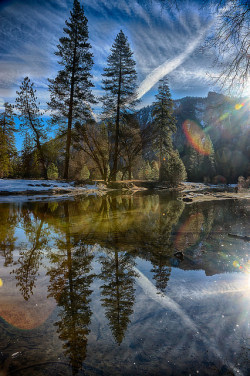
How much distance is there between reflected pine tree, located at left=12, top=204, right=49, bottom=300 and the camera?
8.44ft

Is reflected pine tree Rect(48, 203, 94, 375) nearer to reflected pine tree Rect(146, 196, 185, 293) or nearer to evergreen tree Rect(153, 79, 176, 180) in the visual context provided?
reflected pine tree Rect(146, 196, 185, 293)

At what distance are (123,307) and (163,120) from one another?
1180 inches

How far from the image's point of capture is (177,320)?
76.5 inches

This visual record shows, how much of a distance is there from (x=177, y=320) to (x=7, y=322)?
1.66 metres

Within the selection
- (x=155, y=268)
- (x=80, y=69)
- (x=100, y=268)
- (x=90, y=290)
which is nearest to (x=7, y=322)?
(x=90, y=290)

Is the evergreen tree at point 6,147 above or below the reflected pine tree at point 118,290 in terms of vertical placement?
above

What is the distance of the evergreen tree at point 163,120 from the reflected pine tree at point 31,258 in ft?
84.2

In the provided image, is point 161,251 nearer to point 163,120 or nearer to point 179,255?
point 179,255

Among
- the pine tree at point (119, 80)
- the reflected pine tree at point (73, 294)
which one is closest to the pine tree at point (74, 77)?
the pine tree at point (119, 80)

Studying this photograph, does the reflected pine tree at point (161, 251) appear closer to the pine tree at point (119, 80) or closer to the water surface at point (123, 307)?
the water surface at point (123, 307)

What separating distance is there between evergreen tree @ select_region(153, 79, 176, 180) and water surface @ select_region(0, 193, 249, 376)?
1027 inches

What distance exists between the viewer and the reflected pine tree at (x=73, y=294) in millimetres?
1640

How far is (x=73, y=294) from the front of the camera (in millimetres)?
2328

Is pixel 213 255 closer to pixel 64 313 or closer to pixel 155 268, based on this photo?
pixel 155 268
